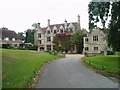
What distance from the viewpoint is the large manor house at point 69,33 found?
85369mm

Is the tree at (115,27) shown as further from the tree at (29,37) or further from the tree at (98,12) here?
the tree at (29,37)

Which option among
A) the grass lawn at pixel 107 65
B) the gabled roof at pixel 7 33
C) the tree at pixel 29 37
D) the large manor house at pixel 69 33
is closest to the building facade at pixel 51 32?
the large manor house at pixel 69 33

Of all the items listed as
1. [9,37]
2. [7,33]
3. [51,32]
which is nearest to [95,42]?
[51,32]

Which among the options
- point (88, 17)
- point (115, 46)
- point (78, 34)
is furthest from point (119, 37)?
point (78, 34)

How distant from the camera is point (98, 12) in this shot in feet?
121

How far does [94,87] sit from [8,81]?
5799 millimetres

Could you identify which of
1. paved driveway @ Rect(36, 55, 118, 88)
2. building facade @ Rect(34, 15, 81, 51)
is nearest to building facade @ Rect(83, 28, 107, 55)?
building facade @ Rect(34, 15, 81, 51)

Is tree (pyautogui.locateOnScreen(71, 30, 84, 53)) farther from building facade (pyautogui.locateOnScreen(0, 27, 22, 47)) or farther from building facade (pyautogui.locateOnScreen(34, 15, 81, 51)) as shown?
building facade (pyautogui.locateOnScreen(0, 27, 22, 47))

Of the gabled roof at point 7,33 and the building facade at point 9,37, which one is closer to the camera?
the building facade at point 9,37

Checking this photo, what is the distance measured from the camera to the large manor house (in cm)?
8537

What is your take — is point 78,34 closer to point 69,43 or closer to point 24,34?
point 69,43

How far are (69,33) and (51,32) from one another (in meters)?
8.75

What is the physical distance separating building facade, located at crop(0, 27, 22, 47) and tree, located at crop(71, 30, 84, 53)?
2001 centimetres

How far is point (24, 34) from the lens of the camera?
13300 cm
